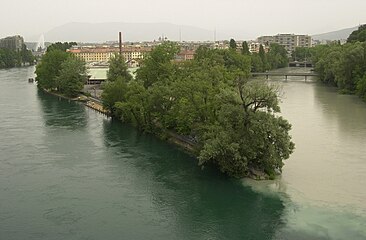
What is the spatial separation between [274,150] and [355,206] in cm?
257

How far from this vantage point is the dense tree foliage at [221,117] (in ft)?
40.9

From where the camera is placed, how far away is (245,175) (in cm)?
1281

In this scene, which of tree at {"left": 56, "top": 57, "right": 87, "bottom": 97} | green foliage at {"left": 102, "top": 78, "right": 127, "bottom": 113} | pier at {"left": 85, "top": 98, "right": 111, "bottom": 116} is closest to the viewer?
green foliage at {"left": 102, "top": 78, "right": 127, "bottom": 113}

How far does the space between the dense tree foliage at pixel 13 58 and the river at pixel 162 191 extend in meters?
51.7

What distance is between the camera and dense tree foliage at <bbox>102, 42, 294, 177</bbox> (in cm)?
1245

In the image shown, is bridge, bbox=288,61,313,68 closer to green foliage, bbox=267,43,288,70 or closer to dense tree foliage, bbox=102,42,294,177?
green foliage, bbox=267,43,288,70

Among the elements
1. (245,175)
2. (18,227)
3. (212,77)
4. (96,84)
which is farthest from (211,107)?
(96,84)

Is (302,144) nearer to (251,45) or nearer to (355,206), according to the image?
(355,206)

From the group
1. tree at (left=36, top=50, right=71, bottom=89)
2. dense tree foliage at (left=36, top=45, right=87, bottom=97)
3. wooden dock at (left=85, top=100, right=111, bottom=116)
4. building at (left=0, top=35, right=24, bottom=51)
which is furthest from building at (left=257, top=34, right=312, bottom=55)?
wooden dock at (left=85, top=100, right=111, bottom=116)

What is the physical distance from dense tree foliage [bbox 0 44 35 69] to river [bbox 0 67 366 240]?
51.7 m

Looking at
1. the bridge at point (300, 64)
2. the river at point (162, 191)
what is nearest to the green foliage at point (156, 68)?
the river at point (162, 191)

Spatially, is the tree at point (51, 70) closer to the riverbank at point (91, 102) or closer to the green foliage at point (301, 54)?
the riverbank at point (91, 102)

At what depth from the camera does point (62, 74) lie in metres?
31.2

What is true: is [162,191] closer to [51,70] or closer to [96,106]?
[96,106]
